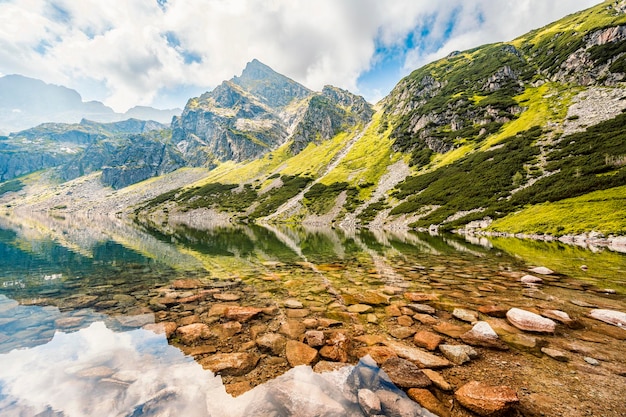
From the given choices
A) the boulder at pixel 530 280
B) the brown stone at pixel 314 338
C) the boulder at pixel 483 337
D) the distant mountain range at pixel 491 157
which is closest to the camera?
the boulder at pixel 483 337

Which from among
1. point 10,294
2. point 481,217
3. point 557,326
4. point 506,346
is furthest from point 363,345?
point 481,217

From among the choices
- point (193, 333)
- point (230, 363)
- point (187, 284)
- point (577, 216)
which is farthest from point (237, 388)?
point (577, 216)

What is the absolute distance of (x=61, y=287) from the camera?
1700 cm

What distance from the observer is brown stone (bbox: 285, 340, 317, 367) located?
7473mm

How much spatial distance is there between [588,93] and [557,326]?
108 meters

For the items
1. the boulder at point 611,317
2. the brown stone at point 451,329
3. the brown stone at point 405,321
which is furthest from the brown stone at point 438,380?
the boulder at point 611,317

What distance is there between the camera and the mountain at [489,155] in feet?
158

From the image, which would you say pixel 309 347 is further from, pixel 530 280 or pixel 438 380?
pixel 530 280

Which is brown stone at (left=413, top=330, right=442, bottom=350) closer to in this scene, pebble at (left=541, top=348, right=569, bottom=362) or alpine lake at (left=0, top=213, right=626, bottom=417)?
alpine lake at (left=0, top=213, right=626, bottom=417)

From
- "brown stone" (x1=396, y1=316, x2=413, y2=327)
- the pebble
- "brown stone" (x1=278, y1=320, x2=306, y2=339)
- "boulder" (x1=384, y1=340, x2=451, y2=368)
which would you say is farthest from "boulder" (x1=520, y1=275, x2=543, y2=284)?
"brown stone" (x1=278, y1=320, x2=306, y2=339)

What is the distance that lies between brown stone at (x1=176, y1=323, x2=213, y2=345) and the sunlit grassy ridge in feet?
146

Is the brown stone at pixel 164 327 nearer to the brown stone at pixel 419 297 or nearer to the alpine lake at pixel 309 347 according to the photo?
the alpine lake at pixel 309 347

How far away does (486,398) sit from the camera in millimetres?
5484

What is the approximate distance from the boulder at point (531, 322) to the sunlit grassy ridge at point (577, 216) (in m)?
35.0
